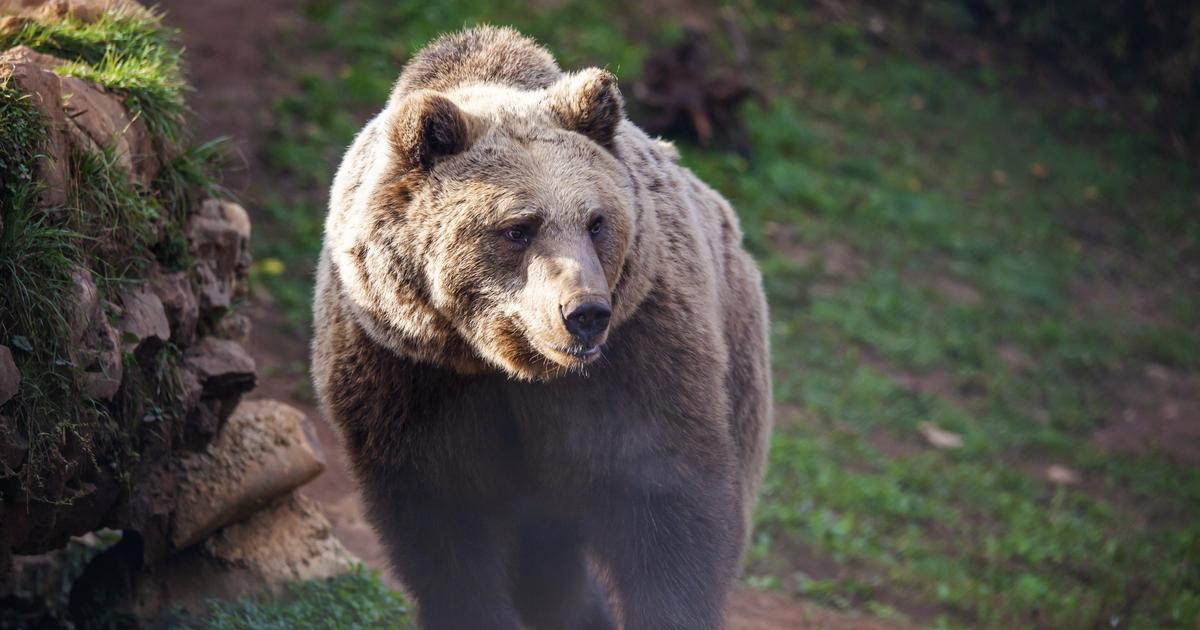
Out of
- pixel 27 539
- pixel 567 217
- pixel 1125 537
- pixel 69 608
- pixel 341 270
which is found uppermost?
pixel 567 217

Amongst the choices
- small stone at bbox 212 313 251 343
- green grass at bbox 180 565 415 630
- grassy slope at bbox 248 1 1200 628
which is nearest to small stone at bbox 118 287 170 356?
small stone at bbox 212 313 251 343

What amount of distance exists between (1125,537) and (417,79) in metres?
6.20

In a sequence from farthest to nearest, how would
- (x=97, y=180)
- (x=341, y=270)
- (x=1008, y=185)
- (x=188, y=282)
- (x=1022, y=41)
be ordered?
(x=1022, y=41) < (x=1008, y=185) < (x=188, y=282) < (x=97, y=180) < (x=341, y=270)

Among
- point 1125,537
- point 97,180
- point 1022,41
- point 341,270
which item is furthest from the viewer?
point 1022,41

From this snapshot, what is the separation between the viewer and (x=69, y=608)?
16.3ft

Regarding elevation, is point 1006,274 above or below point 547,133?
below

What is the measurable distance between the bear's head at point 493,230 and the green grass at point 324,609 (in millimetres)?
A: 1583

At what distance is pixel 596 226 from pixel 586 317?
1.35ft

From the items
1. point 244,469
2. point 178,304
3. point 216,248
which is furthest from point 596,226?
point 244,469

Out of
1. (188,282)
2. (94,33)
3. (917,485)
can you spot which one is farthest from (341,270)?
(917,485)

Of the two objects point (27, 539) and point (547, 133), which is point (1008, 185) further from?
point (27, 539)

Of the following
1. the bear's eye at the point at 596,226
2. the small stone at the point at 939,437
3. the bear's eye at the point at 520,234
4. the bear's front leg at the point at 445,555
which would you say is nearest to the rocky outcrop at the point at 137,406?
the bear's front leg at the point at 445,555

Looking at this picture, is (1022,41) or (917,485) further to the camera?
(1022,41)

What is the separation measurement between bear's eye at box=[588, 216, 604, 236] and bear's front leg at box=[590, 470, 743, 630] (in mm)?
893
